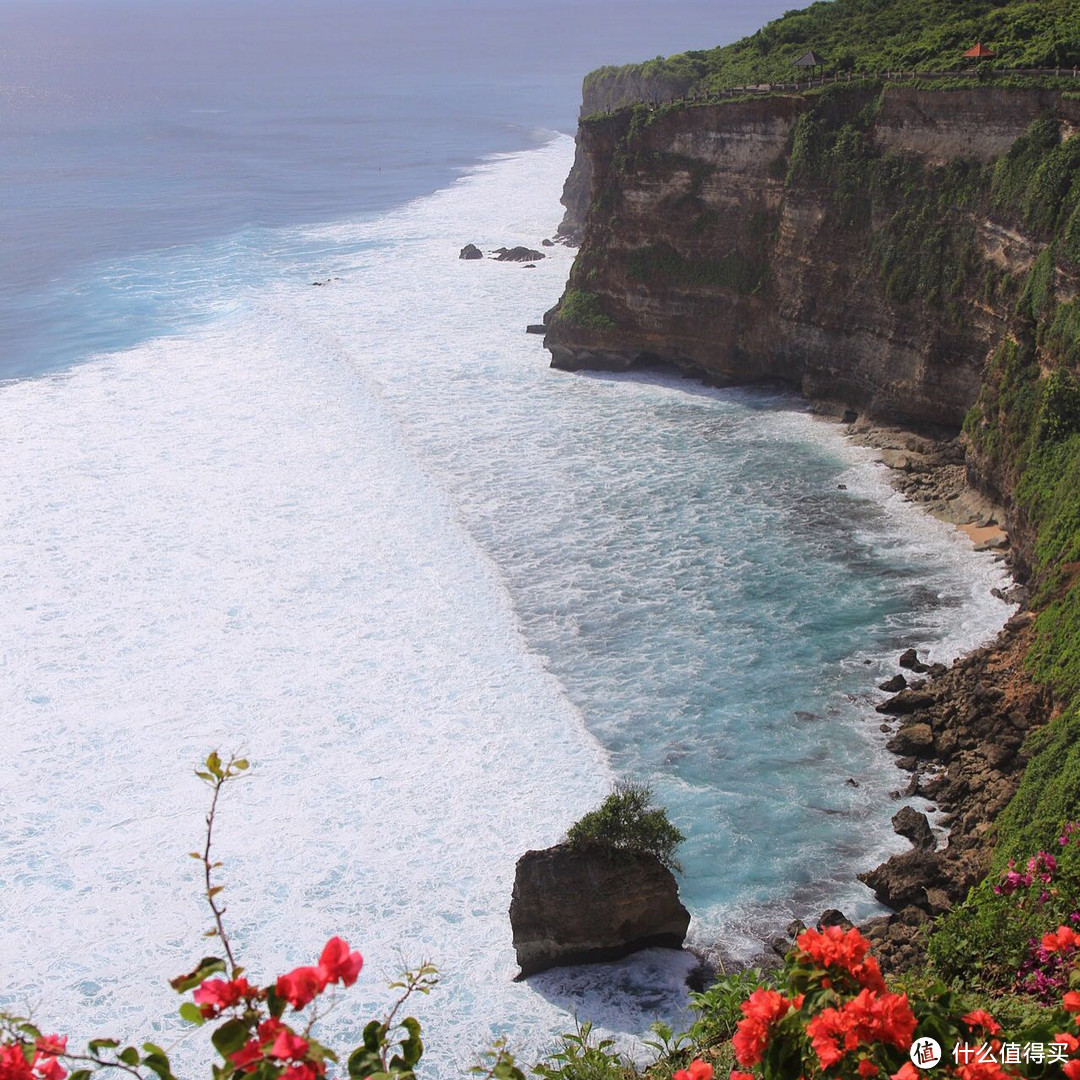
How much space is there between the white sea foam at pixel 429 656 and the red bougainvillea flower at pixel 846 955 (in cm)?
1407

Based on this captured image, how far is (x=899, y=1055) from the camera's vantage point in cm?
764

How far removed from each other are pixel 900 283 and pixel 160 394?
104 feet

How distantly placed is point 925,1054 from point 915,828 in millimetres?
18083

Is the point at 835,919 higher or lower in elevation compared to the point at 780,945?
higher

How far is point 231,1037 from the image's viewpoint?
6.77 m

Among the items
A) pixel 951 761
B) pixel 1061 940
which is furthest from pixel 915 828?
pixel 1061 940

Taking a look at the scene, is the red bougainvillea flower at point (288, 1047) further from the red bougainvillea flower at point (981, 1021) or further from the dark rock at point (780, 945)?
the dark rock at point (780, 945)

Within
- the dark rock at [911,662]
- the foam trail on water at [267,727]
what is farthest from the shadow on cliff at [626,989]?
the dark rock at [911,662]

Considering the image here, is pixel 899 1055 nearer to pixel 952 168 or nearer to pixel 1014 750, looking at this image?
pixel 1014 750

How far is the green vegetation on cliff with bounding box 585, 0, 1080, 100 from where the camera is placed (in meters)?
43.5

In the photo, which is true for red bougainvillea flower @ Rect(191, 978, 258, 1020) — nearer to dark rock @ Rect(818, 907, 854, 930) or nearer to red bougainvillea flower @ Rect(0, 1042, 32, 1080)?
red bougainvillea flower @ Rect(0, 1042, 32, 1080)

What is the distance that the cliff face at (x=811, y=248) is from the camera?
41500mm

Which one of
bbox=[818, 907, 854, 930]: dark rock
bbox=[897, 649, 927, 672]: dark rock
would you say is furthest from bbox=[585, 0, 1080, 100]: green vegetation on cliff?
bbox=[818, 907, 854, 930]: dark rock

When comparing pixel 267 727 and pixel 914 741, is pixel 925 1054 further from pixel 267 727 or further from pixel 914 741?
pixel 267 727
